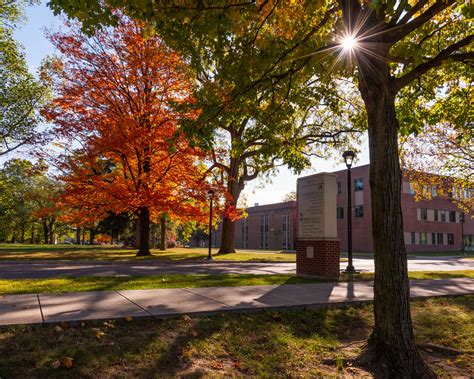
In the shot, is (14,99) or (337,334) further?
(14,99)

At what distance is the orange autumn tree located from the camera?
67.2 ft

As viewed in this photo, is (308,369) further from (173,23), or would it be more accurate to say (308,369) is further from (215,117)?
(173,23)

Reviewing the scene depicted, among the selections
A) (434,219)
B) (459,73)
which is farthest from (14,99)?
(434,219)

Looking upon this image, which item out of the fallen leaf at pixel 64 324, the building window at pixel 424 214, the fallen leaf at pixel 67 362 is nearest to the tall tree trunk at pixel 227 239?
the fallen leaf at pixel 64 324

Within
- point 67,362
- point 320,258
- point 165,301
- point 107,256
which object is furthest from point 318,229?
point 107,256

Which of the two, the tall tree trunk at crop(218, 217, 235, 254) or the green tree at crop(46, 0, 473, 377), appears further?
the tall tree trunk at crop(218, 217, 235, 254)

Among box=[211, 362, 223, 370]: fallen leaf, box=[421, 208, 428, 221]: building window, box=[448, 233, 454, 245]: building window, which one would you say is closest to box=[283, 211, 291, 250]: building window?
box=[421, 208, 428, 221]: building window

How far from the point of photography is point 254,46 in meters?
8.23

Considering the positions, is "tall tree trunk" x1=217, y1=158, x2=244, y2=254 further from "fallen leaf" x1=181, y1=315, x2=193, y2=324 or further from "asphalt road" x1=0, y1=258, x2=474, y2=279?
"fallen leaf" x1=181, y1=315, x2=193, y2=324

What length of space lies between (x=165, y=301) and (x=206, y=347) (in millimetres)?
2327

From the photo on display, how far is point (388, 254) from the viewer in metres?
5.08

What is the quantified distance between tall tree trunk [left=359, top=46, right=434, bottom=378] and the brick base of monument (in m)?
7.45

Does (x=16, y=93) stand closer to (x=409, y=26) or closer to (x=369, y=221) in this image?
(x=409, y=26)

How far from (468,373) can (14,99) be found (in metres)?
28.6
